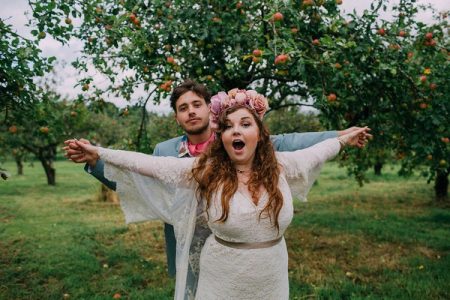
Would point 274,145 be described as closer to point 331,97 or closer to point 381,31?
point 331,97

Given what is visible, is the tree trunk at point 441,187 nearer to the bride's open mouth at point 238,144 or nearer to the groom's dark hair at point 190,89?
the groom's dark hair at point 190,89

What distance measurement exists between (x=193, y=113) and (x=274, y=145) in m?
0.58

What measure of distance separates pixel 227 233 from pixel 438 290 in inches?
141

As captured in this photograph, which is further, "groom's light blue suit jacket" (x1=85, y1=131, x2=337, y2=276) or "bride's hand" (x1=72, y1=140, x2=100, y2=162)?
"groom's light blue suit jacket" (x1=85, y1=131, x2=337, y2=276)

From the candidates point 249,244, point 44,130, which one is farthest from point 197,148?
point 44,130

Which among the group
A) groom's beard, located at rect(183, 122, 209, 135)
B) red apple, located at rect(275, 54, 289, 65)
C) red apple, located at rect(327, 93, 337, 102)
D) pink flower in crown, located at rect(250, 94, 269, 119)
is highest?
red apple, located at rect(275, 54, 289, 65)

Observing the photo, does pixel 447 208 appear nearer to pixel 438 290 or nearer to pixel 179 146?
pixel 438 290

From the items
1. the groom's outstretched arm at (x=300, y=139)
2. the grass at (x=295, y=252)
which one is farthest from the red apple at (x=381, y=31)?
the grass at (x=295, y=252)

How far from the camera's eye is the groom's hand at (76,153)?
2197 mm

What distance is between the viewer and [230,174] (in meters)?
2.33

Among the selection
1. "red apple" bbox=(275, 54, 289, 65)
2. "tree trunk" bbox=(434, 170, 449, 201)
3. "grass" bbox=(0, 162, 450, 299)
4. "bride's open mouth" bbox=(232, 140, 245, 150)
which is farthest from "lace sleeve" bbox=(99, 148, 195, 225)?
"tree trunk" bbox=(434, 170, 449, 201)

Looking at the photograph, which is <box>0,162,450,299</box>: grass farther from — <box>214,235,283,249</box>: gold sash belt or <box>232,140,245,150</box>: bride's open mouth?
<box>232,140,245,150</box>: bride's open mouth

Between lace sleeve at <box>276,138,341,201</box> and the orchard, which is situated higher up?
the orchard

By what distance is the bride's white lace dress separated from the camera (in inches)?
88.5
